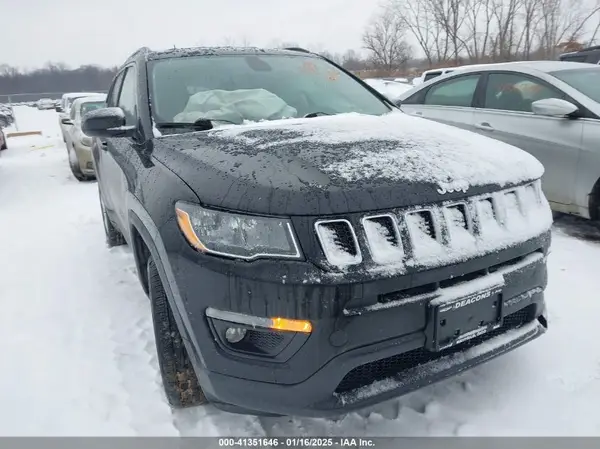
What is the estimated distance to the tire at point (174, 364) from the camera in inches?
84.7

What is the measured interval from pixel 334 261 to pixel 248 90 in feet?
5.51

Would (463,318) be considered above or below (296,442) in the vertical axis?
above

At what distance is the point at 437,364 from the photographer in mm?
1872

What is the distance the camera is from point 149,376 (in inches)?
100

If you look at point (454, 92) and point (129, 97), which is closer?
point (129, 97)

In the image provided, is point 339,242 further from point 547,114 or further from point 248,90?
point 547,114

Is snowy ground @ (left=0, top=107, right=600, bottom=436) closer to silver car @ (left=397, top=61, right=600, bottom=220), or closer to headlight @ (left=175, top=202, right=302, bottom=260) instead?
silver car @ (left=397, top=61, right=600, bottom=220)

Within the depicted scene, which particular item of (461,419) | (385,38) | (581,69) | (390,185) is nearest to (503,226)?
(390,185)

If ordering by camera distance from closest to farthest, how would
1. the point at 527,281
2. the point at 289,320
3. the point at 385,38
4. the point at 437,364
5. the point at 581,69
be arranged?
the point at 289,320
the point at 437,364
the point at 527,281
the point at 581,69
the point at 385,38

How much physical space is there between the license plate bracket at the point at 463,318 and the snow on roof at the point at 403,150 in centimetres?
42

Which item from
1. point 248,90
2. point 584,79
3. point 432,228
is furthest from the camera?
point 584,79

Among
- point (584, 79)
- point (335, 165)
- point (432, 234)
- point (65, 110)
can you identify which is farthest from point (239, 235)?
point (65, 110)

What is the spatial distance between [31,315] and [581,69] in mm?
5302

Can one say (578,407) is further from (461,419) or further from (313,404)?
(313,404)
